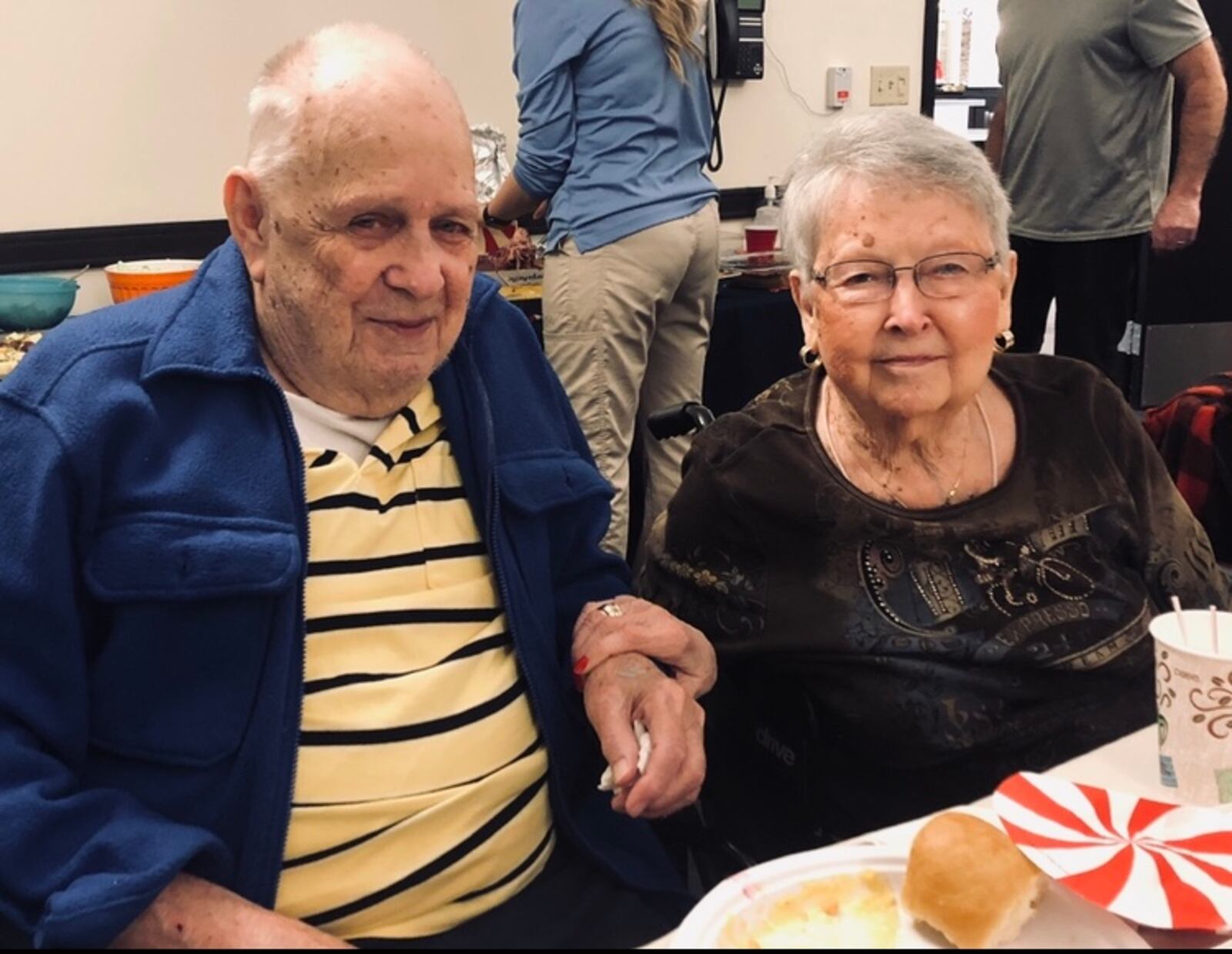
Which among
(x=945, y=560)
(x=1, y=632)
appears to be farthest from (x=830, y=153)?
(x=1, y=632)

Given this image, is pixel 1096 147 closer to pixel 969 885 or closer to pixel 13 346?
pixel 13 346

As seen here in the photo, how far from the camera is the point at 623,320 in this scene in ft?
9.43

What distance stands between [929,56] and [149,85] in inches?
113

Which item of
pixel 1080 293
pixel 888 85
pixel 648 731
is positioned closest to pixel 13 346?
pixel 648 731

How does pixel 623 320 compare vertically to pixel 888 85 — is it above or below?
below

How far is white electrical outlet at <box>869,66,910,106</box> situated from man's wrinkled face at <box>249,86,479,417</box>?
3697mm

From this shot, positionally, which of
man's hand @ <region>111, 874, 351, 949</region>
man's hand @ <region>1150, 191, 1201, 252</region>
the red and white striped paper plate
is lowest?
man's hand @ <region>1150, 191, 1201, 252</region>

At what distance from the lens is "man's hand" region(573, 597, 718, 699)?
4.00 feet

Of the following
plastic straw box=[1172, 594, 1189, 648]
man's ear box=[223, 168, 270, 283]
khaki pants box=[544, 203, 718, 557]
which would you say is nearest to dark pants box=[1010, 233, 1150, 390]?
khaki pants box=[544, 203, 718, 557]

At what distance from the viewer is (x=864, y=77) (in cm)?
446

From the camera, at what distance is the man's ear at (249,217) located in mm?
1104

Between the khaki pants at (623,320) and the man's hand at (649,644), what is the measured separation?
5.05ft

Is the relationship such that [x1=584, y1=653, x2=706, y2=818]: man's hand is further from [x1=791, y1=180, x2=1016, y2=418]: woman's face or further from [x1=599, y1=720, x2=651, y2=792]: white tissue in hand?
[x1=791, y1=180, x2=1016, y2=418]: woman's face

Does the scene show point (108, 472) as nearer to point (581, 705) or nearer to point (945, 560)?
point (581, 705)
